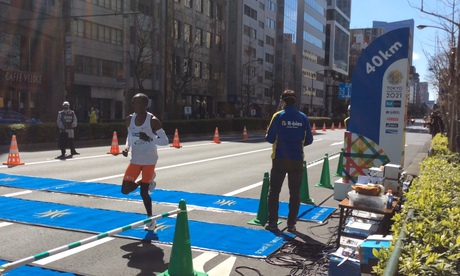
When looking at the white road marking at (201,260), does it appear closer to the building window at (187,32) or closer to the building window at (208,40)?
the building window at (187,32)

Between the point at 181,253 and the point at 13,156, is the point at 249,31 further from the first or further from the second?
the point at 181,253

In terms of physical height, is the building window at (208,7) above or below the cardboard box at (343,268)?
above

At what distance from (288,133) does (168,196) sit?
3.75 m

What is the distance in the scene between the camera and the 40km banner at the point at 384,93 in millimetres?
9109

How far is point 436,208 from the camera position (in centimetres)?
399

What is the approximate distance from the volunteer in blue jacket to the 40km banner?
115 inches

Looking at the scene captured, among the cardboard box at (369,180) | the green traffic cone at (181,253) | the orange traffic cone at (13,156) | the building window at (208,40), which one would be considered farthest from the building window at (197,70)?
the green traffic cone at (181,253)

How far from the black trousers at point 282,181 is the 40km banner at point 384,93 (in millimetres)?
2874

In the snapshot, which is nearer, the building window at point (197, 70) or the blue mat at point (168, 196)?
the blue mat at point (168, 196)

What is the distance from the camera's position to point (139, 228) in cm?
692

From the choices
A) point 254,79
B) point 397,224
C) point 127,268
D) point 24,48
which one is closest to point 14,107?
point 24,48

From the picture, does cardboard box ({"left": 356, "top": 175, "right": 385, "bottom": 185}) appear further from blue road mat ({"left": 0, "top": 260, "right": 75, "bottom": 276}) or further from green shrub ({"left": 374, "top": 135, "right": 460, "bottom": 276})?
blue road mat ({"left": 0, "top": 260, "right": 75, "bottom": 276})

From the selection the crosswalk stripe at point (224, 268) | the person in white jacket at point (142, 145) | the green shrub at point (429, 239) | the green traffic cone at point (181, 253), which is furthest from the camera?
the person in white jacket at point (142, 145)

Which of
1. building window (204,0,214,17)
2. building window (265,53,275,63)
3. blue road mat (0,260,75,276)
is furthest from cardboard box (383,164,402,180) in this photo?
building window (265,53,275,63)
